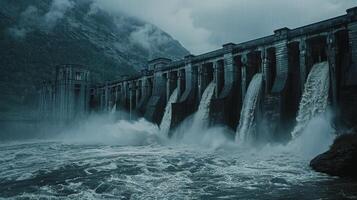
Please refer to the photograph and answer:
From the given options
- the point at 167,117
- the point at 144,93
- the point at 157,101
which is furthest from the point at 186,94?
the point at 144,93

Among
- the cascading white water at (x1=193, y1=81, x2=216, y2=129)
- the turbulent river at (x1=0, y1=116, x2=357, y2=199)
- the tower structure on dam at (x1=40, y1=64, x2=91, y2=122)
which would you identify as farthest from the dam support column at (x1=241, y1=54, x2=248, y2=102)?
the tower structure on dam at (x1=40, y1=64, x2=91, y2=122)

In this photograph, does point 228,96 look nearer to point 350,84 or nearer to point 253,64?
point 253,64

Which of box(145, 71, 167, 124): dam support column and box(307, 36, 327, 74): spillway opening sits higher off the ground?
box(307, 36, 327, 74): spillway opening

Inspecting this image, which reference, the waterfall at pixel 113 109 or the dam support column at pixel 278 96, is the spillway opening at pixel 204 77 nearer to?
the dam support column at pixel 278 96

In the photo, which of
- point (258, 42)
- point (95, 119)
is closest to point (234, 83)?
point (258, 42)

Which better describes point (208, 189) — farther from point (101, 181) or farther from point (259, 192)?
point (101, 181)

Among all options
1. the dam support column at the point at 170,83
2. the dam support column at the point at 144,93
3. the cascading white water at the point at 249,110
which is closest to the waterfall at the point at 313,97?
the cascading white water at the point at 249,110

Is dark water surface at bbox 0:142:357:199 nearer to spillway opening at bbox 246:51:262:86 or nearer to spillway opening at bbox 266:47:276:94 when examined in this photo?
spillway opening at bbox 266:47:276:94
